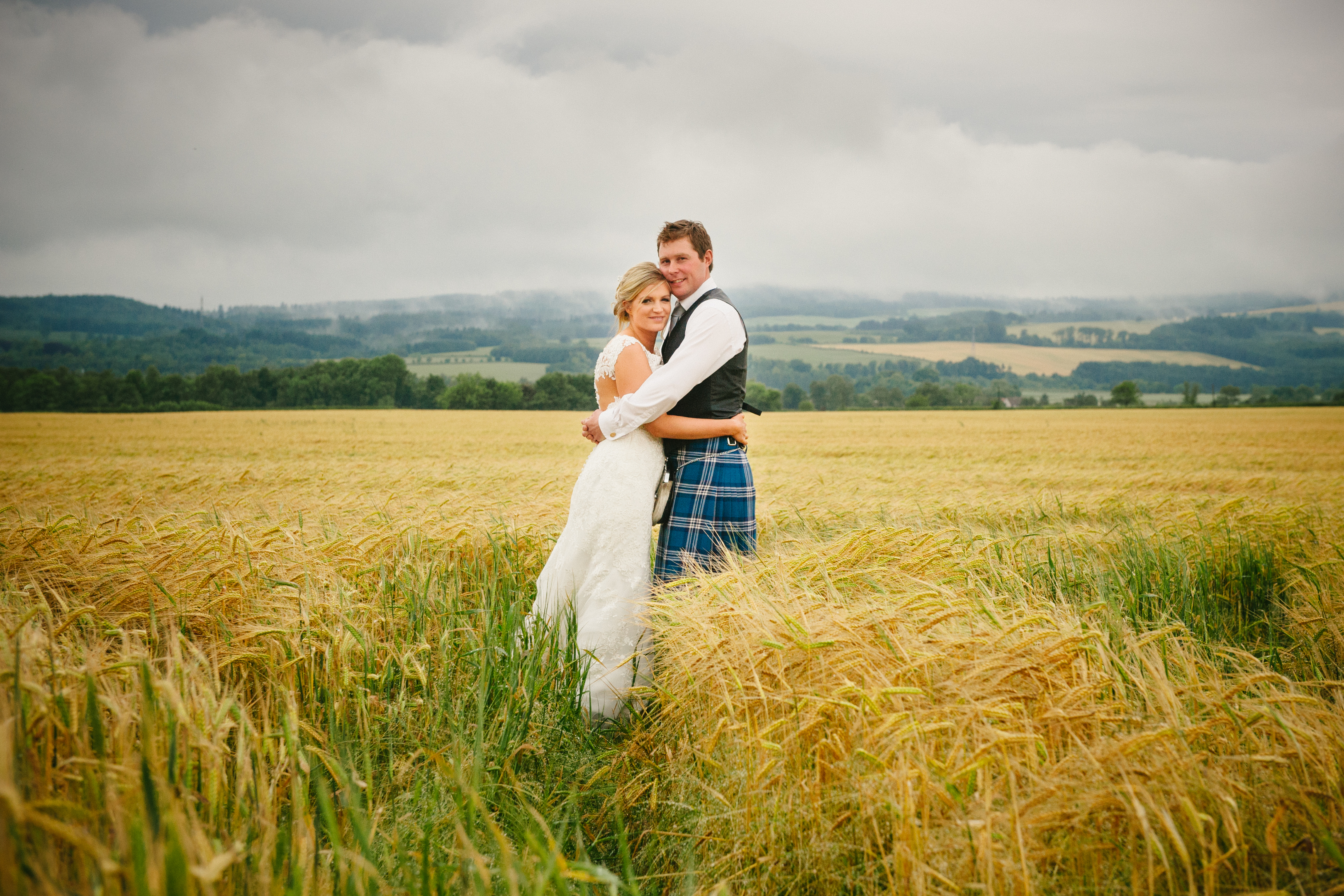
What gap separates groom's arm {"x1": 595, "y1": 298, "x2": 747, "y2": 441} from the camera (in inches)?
151

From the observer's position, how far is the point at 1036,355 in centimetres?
14888

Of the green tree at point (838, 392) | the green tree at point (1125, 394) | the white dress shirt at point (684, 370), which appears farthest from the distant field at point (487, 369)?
the white dress shirt at point (684, 370)

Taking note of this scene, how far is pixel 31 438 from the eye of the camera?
81.9 ft

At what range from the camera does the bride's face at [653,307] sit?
161 inches

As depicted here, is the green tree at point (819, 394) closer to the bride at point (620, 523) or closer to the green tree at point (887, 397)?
the green tree at point (887, 397)

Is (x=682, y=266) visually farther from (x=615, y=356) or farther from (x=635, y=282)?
(x=615, y=356)

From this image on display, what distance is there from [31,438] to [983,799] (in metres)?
34.5

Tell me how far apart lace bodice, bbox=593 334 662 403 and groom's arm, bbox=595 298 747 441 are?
219 mm

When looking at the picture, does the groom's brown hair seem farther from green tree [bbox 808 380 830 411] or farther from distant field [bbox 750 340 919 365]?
distant field [bbox 750 340 919 365]

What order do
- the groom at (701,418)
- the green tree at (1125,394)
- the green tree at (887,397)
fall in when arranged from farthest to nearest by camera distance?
the green tree at (887,397) < the green tree at (1125,394) < the groom at (701,418)

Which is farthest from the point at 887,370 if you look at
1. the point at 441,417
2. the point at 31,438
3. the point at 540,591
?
the point at 540,591

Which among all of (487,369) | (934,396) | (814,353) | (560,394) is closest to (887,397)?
(934,396)

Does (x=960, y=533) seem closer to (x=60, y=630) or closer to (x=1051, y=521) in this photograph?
(x=1051, y=521)

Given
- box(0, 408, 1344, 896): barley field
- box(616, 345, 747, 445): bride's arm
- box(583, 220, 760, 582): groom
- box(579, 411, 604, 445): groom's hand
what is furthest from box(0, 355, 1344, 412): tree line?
box(616, 345, 747, 445): bride's arm
